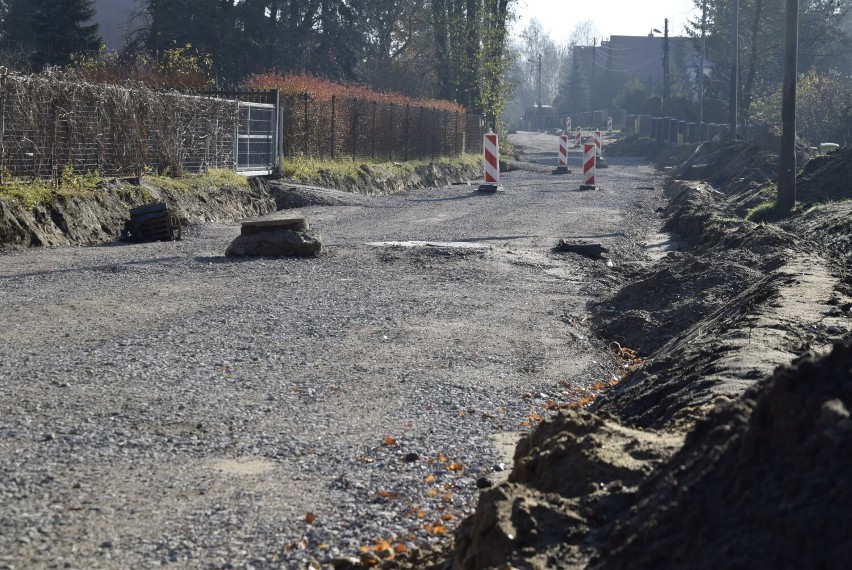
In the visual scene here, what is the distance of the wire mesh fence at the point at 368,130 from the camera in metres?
28.7

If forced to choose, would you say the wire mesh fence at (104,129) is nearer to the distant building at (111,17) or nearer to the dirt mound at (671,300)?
the dirt mound at (671,300)

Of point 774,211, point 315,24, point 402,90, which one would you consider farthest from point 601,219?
point 402,90

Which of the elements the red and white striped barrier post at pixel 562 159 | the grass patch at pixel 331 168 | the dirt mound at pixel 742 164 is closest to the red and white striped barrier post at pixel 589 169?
the dirt mound at pixel 742 164

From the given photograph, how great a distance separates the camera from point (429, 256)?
46.9ft

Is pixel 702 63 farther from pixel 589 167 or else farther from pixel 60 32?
pixel 60 32

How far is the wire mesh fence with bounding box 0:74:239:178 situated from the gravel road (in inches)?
117

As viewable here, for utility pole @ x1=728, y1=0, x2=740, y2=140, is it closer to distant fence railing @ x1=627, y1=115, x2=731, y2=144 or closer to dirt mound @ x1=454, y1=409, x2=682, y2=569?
distant fence railing @ x1=627, y1=115, x2=731, y2=144

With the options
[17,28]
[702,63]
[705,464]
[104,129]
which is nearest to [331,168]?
[104,129]

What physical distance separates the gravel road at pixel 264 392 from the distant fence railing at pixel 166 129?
121 inches

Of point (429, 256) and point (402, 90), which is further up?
point (402, 90)

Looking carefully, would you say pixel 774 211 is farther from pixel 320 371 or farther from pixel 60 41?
pixel 60 41

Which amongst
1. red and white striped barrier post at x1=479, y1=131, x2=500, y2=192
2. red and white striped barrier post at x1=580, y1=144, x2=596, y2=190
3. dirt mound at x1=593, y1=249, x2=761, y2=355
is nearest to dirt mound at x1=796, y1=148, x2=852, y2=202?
red and white striped barrier post at x1=580, y1=144, x2=596, y2=190

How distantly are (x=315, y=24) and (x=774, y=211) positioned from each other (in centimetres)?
3538

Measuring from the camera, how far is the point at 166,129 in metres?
20.8
